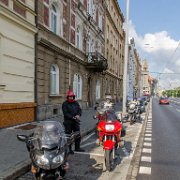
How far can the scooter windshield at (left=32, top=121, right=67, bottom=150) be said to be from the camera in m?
4.51

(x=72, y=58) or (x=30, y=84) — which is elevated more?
(x=72, y=58)

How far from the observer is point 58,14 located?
711 inches

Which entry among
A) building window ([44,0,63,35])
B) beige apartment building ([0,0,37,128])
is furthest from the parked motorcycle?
building window ([44,0,63,35])

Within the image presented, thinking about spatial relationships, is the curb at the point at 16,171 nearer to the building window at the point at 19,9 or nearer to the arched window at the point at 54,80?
the building window at the point at 19,9

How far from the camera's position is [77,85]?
22688mm

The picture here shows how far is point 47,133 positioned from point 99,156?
312 cm

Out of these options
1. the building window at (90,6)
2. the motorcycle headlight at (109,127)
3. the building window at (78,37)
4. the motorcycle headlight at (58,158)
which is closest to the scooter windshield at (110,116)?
the motorcycle headlight at (109,127)

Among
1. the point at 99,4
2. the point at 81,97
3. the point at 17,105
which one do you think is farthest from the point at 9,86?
the point at 99,4

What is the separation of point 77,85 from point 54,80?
5.26 m

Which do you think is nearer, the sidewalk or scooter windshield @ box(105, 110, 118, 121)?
the sidewalk

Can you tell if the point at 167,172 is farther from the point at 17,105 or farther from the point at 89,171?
the point at 17,105

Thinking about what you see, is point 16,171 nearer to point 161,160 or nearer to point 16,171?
point 16,171

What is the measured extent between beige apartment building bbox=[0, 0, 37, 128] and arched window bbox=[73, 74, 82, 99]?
783 centimetres

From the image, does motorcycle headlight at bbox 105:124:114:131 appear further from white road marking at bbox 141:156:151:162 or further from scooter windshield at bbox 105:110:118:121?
white road marking at bbox 141:156:151:162
